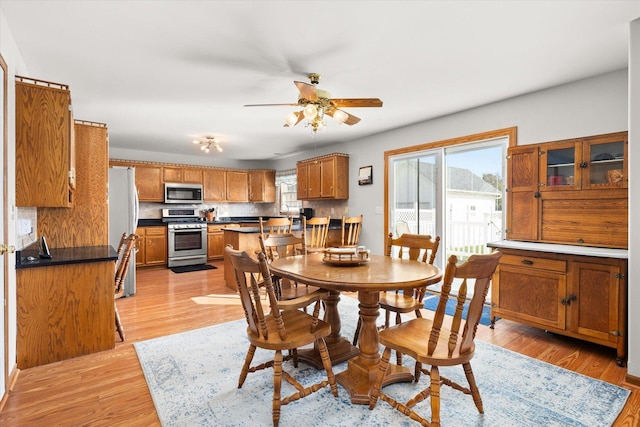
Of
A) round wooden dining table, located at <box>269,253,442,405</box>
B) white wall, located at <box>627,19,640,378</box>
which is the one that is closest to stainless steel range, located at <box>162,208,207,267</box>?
round wooden dining table, located at <box>269,253,442,405</box>

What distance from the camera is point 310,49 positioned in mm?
2504

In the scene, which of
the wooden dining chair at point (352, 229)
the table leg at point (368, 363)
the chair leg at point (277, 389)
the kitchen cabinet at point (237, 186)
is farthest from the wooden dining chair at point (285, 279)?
the kitchen cabinet at point (237, 186)

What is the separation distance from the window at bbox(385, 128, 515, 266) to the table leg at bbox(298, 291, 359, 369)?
7.98 ft

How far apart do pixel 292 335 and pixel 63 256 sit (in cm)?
211

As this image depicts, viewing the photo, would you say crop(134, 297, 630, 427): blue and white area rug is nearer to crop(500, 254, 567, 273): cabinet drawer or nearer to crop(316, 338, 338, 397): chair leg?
crop(316, 338, 338, 397): chair leg

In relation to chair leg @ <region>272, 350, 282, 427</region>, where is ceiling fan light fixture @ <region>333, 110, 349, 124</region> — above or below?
above

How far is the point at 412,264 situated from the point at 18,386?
2749mm

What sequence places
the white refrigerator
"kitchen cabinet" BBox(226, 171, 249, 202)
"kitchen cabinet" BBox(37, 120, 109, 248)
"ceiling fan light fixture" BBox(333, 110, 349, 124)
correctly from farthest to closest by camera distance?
"kitchen cabinet" BBox(226, 171, 249, 202)
the white refrigerator
"kitchen cabinet" BBox(37, 120, 109, 248)
"ceiling fan light fixture" BBox(333, 110, 349, 124)

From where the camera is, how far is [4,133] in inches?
79.9

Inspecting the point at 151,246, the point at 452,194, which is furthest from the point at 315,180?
the point at 151,246

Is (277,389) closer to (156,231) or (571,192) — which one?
(571,192)

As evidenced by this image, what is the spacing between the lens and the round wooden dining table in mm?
1832

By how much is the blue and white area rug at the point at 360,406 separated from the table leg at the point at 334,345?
0.07m

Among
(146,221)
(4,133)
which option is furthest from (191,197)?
(4,133)
